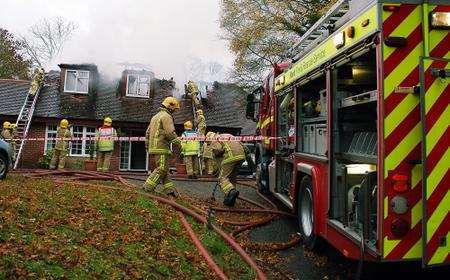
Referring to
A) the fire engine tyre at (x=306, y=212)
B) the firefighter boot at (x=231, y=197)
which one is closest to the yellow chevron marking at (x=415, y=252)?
the fire engine tyre at (x=306, y=212)

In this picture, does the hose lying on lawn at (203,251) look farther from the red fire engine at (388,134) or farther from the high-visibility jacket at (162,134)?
the high-visibility jacket at (162,134)

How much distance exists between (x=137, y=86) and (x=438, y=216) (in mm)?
20843

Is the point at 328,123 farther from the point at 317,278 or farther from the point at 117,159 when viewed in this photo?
the point at 117,159

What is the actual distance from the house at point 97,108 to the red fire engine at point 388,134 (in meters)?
16.7

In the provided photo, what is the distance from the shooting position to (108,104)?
22.6 m

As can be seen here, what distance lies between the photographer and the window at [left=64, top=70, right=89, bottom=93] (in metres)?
22.7

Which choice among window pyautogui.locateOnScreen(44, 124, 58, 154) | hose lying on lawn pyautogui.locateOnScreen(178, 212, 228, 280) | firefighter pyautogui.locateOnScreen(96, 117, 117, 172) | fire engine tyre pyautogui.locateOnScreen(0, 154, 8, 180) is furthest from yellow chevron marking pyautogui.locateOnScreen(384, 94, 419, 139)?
window pyautogui.locateOnScreen(44, 124, 58, 154)

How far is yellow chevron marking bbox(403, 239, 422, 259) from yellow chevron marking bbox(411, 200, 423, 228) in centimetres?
16

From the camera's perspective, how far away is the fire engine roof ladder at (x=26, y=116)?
63.3ft

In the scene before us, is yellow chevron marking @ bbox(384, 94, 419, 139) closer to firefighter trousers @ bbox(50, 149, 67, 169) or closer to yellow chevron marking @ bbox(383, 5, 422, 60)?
yellow chevron marking @ bbox(383, 5, 422, 60)

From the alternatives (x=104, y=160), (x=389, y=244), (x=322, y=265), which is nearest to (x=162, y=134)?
(x=322, y=265)

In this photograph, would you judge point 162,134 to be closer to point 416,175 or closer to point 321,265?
point 321,265

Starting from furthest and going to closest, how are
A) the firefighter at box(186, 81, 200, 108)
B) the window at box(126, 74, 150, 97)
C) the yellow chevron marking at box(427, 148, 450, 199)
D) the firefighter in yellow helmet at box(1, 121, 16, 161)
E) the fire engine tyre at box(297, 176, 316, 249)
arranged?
the window at box(126, 74, 150, 97) → the firefighter at box(186, 81, 200, 108) → the firefighter in yellow helmet at box(1, 121, 16, 161) → the fire engine tyre at box(297, 176, 316, 249) → the yellow chevron marking at box(427, 148, 450, 199)

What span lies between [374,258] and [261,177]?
240 inches
